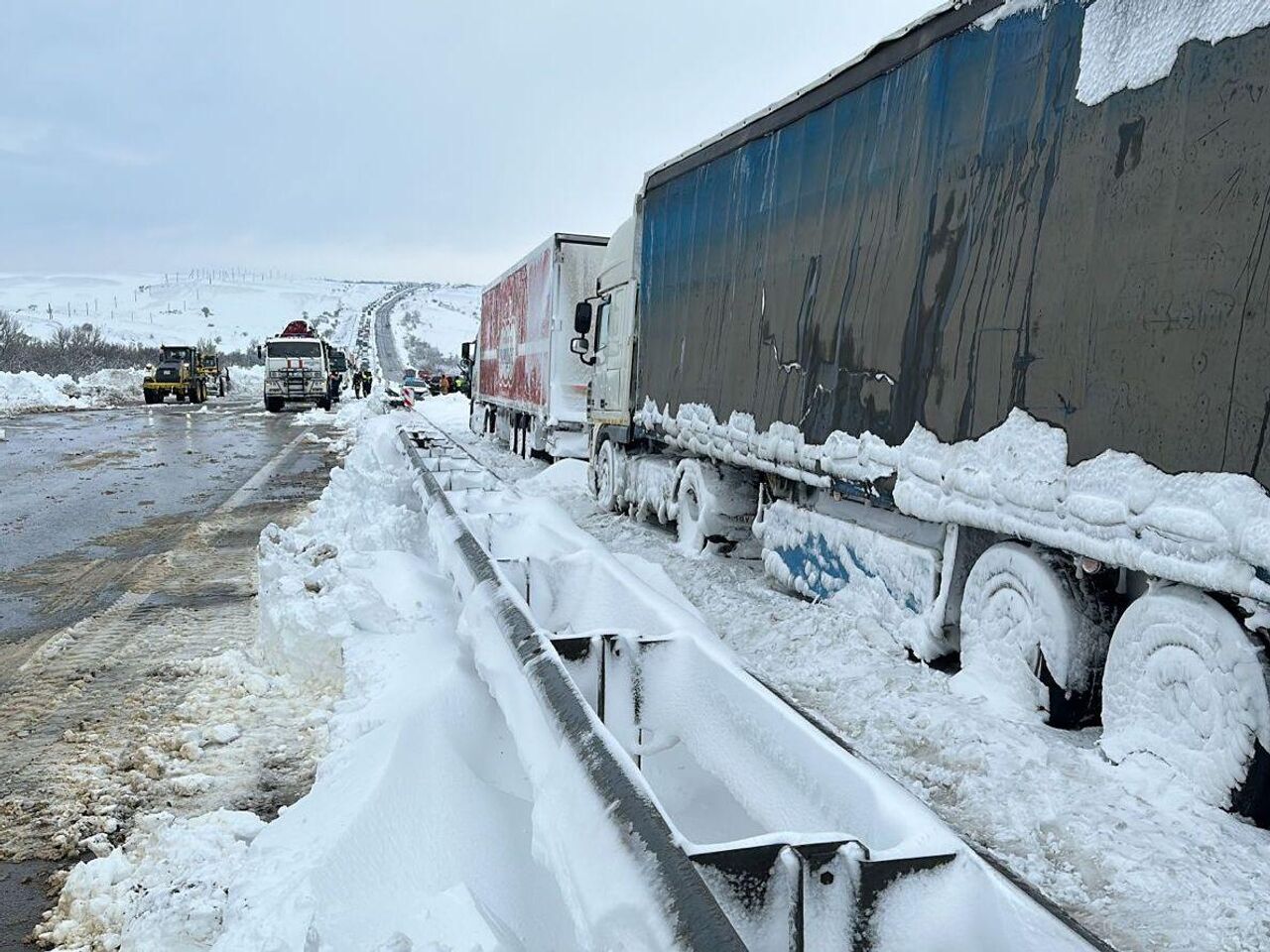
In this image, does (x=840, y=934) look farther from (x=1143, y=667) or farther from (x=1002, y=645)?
(x=1002, y=645)

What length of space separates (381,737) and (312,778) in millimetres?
607

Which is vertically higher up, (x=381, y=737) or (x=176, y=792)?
(x=381, y=737)

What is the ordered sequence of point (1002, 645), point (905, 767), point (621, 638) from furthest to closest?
point (1002, 645), point (905, 767), point (621, 638)

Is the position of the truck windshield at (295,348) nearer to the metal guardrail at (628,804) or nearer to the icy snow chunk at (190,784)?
the icy snow chunk at (190,784)

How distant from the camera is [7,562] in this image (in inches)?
316

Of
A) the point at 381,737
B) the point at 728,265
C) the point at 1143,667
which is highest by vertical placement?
the point at 728,265

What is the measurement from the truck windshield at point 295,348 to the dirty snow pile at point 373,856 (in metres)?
33.9

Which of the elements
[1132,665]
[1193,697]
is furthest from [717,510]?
[1193,697]

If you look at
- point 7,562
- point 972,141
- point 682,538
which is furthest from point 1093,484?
point 7,562

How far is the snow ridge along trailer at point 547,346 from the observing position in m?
15.0

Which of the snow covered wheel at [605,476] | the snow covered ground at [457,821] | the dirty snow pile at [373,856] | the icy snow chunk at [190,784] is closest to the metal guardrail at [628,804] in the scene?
the snow covered ground at [457,821]

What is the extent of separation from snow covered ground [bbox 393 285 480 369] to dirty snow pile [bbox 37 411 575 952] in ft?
308

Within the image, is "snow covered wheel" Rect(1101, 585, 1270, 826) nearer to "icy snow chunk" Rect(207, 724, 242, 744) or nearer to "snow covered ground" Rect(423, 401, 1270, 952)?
"snow covered ground" Rect(423, 401, 1270, 952)

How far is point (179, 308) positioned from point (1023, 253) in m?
173
